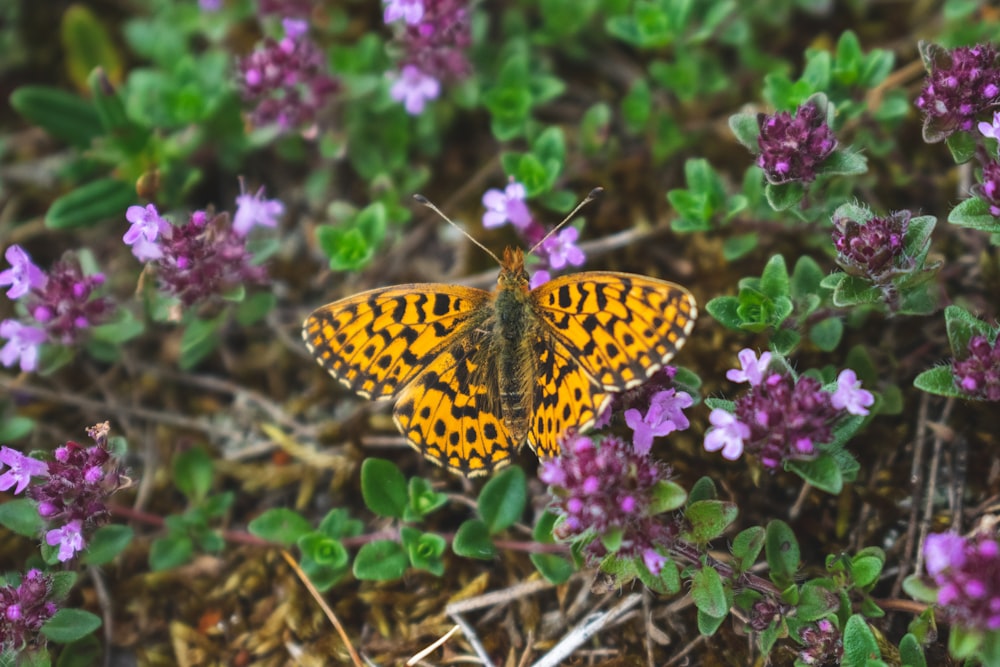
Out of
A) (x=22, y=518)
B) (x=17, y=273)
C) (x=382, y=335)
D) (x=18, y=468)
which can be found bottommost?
(x=22, y=518)

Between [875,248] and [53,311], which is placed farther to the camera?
[53,311]

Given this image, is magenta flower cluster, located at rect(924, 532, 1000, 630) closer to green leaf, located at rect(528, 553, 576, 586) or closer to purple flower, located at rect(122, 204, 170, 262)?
green leaf, located at rect(528, 553, 576, 586)

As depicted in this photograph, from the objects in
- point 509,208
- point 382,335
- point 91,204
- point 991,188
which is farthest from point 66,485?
point 991,188

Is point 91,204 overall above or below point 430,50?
below

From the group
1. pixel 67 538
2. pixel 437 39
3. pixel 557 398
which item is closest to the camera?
pixel 557 398

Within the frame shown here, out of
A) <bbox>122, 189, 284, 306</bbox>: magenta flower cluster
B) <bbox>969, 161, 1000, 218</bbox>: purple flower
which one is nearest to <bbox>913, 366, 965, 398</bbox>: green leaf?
<bbox>969, 161, 1000, 218</bbox>: purple flower

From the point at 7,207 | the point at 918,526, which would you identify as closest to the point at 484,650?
the point at 918,526

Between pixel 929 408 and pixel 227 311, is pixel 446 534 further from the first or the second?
pixel 929 408

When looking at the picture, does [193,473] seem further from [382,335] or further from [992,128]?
[992,128]
